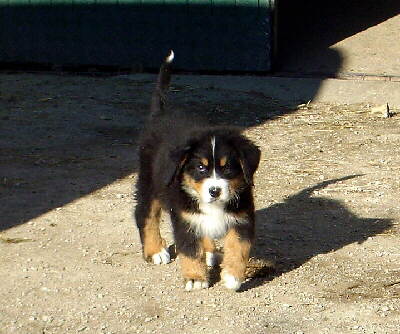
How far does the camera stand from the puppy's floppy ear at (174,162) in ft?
20.0

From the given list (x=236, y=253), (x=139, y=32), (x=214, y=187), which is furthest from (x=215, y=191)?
(x=139, y=32)

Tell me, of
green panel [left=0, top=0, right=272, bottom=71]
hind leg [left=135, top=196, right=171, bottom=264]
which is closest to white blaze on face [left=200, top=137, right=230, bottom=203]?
hind leg [left=135, top=196, right=171, bottom=264]

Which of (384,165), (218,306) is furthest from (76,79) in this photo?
(218,306)

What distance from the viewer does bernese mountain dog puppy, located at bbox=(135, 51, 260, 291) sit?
6.03 m

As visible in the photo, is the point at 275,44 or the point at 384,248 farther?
the point at 275,44

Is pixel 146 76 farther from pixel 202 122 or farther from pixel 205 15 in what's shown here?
pixel 202 122

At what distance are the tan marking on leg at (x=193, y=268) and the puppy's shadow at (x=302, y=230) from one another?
0.30 metres

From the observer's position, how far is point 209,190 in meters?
5.94

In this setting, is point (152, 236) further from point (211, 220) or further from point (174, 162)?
point (174, 162)

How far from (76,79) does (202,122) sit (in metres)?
6.73

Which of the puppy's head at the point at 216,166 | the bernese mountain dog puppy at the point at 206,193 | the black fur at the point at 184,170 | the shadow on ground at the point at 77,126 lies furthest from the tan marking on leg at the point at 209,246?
the shadow on ground at the point at 77,126

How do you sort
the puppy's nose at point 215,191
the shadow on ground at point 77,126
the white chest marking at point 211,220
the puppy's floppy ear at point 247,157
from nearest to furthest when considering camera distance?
the puppy's nose at point 215,191
the puppy's floppy ear at point 247,157
the white chest marking at point 211,220
the shadow on ground at point 77,126

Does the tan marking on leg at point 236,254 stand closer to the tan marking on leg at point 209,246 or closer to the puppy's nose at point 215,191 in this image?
the puppy's nose at point 215,191

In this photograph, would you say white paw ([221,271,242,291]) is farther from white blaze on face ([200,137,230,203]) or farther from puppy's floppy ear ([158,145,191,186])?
puppy's floppy ear ([158,145,191,186])
